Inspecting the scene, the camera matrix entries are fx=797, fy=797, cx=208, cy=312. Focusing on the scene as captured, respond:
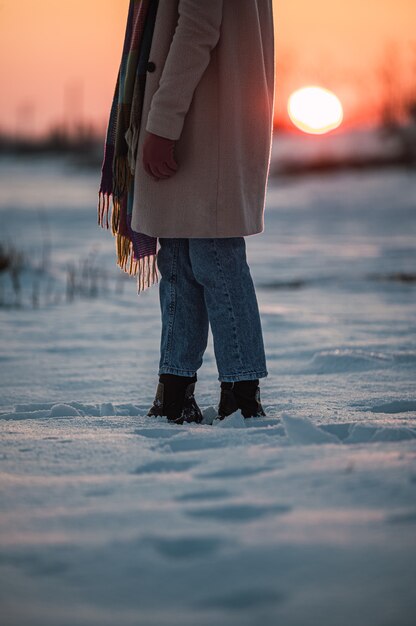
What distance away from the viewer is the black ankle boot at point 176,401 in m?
2.56

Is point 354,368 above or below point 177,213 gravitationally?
below

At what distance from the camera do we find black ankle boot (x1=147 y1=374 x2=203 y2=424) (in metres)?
2.56

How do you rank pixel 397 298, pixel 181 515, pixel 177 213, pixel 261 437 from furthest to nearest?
1. pixel 397 298
2. pixel 177 213
3. pixel 261 437
4. pixel 181 515

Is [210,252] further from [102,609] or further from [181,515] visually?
[102,609]

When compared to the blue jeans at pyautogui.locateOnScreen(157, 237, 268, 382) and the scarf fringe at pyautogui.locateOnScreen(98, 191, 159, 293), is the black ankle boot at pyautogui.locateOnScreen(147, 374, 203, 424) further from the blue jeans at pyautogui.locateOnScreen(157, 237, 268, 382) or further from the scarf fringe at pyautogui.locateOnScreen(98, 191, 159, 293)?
the scarf fringe at pyautogui.locateOnScreen(98, 191, 159, 293)

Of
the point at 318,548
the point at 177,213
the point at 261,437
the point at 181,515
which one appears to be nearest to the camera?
the point at 318,548

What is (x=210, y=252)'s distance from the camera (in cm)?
248

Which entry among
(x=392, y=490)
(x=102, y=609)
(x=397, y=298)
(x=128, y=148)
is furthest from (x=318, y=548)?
(x=397, y=298)

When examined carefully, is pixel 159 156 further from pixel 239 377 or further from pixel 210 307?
pixel 239 377

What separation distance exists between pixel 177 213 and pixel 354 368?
1.35 metres

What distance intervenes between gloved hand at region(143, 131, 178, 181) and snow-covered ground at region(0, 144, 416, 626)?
0.77 metres

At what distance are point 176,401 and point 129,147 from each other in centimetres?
82

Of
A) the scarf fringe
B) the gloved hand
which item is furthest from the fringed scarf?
the gloved hand

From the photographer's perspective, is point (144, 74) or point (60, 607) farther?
point (144, 74)
